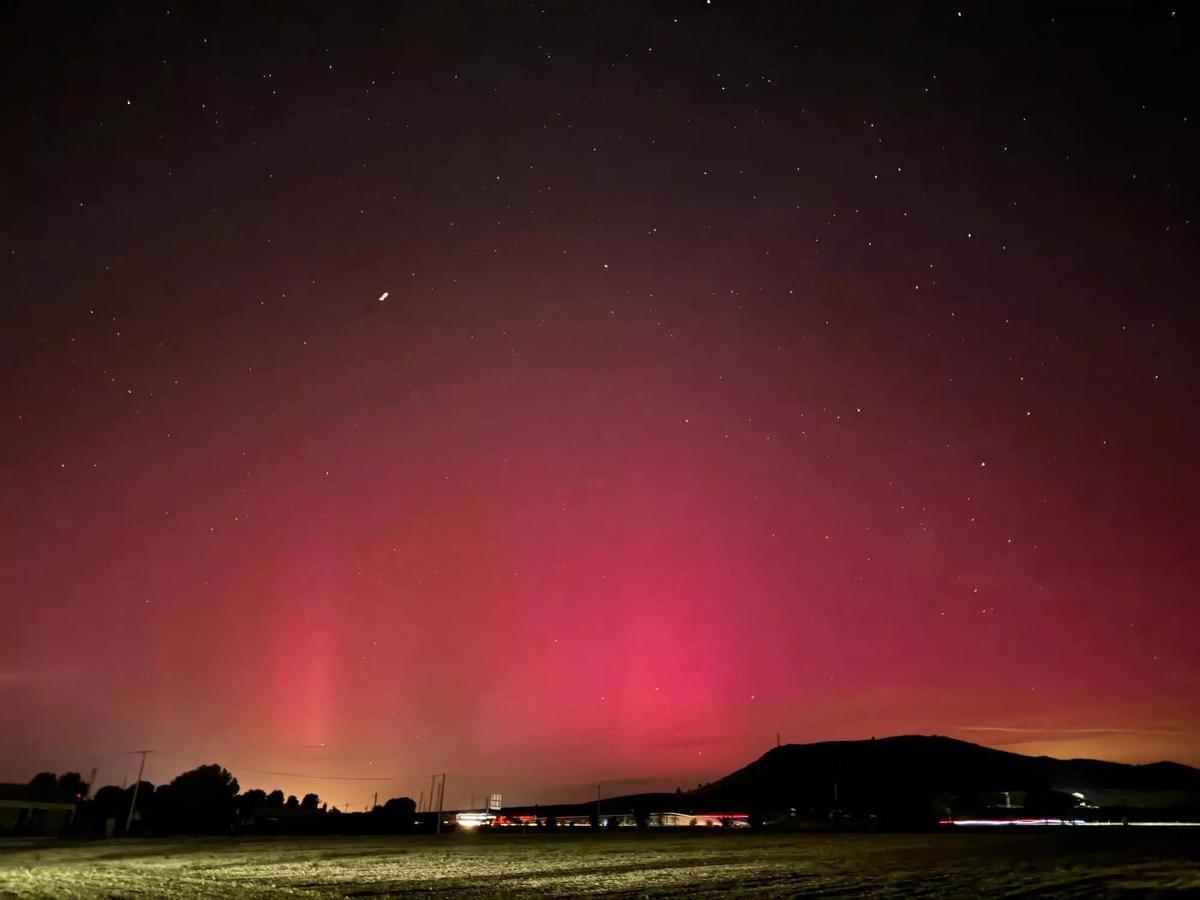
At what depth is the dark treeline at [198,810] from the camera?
3383 inches

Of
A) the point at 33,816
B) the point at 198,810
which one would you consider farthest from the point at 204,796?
the point at 33,816

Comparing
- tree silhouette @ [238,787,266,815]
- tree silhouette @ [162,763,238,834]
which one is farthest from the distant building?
tree silhouette @ [238,787,266,815]

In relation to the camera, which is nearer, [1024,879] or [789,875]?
[1024,879]

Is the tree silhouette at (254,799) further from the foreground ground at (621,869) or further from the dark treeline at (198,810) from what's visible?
the foreground ground at (621,869)

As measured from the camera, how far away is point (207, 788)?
10950 cm

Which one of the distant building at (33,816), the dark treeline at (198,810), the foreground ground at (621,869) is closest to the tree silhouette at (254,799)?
the dark treeline at (198,810)

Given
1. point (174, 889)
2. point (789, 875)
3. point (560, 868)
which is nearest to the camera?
point (174, 889)

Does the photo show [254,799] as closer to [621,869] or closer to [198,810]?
[198,810]

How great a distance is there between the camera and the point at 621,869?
34.6 m

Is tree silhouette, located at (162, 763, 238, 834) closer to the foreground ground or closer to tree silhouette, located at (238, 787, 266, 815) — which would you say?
tree silhouette, located at (238, 787, 266, 815)

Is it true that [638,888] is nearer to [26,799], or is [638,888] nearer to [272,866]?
[272,866]

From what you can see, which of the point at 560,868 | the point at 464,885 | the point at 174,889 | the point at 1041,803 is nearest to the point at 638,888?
the point at 464,885

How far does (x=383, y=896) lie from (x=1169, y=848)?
118 ft

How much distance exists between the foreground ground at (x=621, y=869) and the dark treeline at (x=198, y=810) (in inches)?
1500
